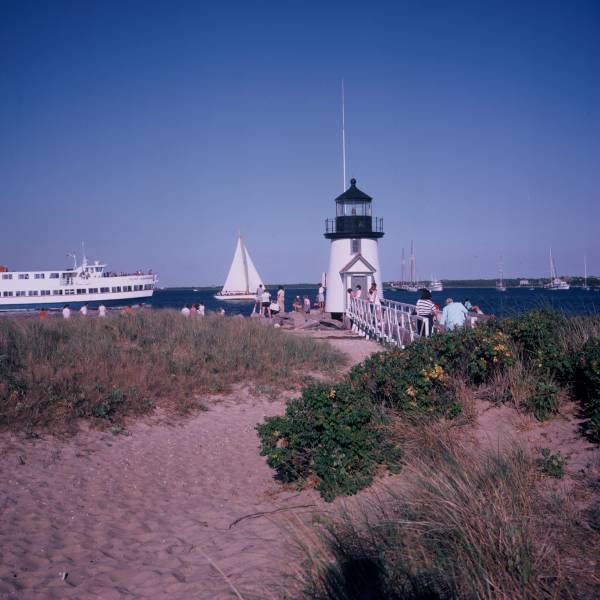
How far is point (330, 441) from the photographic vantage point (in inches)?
211

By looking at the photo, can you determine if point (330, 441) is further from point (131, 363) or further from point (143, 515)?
point (131, 363)

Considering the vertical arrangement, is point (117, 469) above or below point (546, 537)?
below

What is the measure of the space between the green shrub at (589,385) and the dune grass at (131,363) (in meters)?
6.38

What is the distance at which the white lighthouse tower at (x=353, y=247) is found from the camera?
2144 cm

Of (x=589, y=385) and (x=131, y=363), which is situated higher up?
(x=589, y=385)

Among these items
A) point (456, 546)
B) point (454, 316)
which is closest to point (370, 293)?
point (454, 316)

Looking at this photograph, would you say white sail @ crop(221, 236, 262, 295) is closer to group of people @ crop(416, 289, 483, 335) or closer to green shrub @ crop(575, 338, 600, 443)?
group of people @ crop(416, 289, 483, 335)

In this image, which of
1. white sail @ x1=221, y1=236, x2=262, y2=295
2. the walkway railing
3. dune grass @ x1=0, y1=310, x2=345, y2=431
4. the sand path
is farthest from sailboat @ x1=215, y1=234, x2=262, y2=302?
the sand path

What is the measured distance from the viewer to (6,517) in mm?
4938

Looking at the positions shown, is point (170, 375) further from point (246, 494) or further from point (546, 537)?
point (546, 537)

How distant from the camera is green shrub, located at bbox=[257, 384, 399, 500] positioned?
5.09m

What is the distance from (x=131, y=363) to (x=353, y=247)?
13374mm

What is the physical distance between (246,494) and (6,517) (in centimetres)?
246

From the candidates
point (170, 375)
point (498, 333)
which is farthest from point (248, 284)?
point (498, 333)
